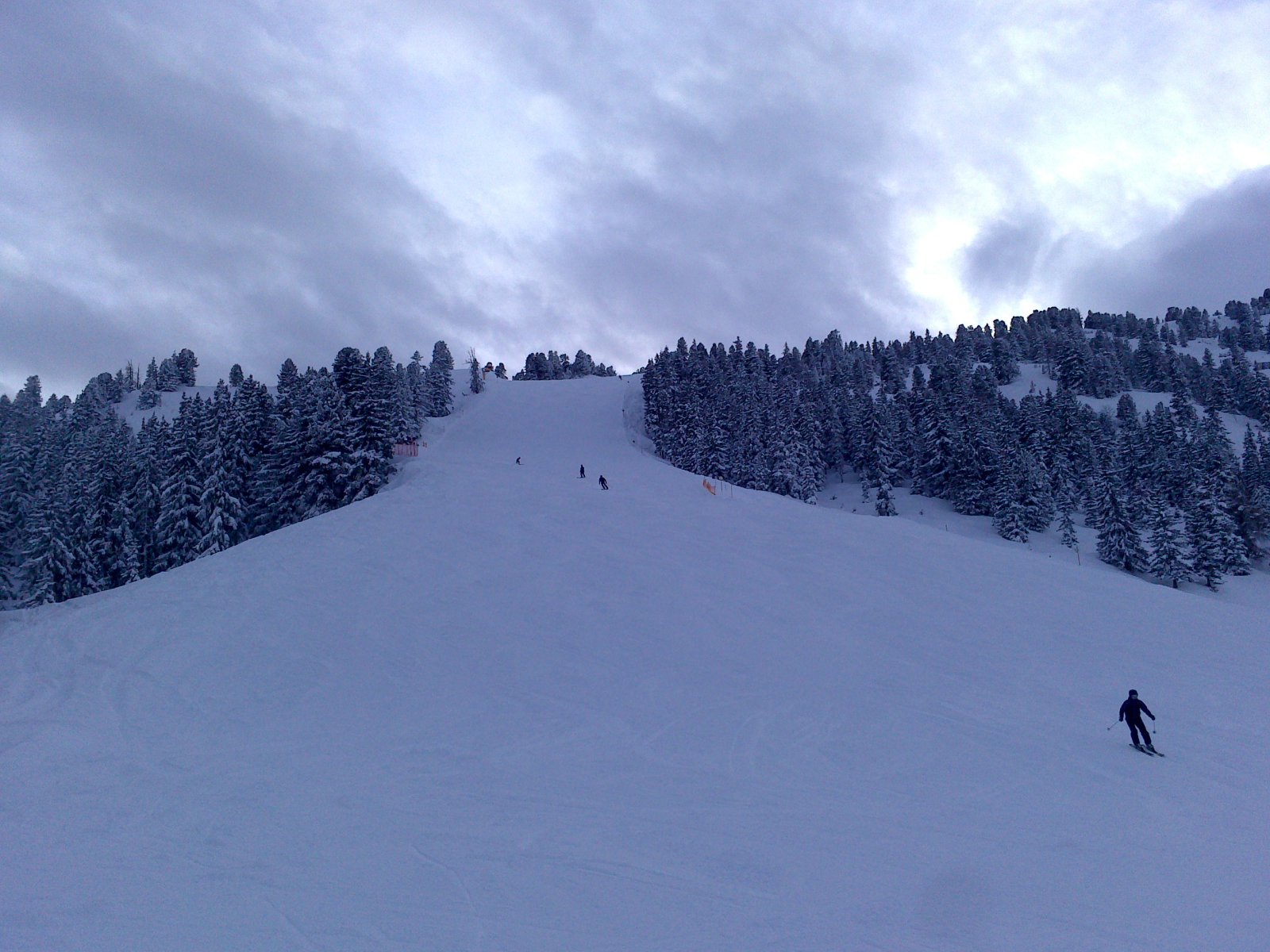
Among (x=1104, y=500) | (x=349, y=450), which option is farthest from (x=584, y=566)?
(x=1104, y=500)

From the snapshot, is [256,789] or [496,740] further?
[496,740]

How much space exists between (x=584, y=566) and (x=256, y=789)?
15.4 m

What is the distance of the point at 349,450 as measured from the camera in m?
42.5

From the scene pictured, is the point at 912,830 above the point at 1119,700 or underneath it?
underneath

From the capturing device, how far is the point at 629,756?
1283cm

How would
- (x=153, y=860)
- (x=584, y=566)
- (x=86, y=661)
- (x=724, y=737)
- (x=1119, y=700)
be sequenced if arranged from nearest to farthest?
(x=153, y=860) → (x=724, y=737) → (x=1119, y=700) → (x=86, y=661) → (x=584, y=566)

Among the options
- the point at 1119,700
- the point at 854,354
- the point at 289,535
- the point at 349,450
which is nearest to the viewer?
the point at 1119,700

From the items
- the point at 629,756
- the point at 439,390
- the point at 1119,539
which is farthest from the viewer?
the point at 439,390

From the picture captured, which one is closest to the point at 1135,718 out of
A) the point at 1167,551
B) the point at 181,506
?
the point at 1167,551

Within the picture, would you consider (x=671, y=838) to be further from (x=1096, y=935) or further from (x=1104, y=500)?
(x=1104, y=500)

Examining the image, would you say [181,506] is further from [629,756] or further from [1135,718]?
[1135,718]

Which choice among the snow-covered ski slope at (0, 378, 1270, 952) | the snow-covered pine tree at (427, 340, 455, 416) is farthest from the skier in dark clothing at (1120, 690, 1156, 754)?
the snow-covered pine tree at (427, 340, 455, 416)

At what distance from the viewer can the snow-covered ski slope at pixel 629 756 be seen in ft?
26.0

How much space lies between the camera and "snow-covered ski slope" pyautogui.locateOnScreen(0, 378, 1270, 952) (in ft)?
26.0
